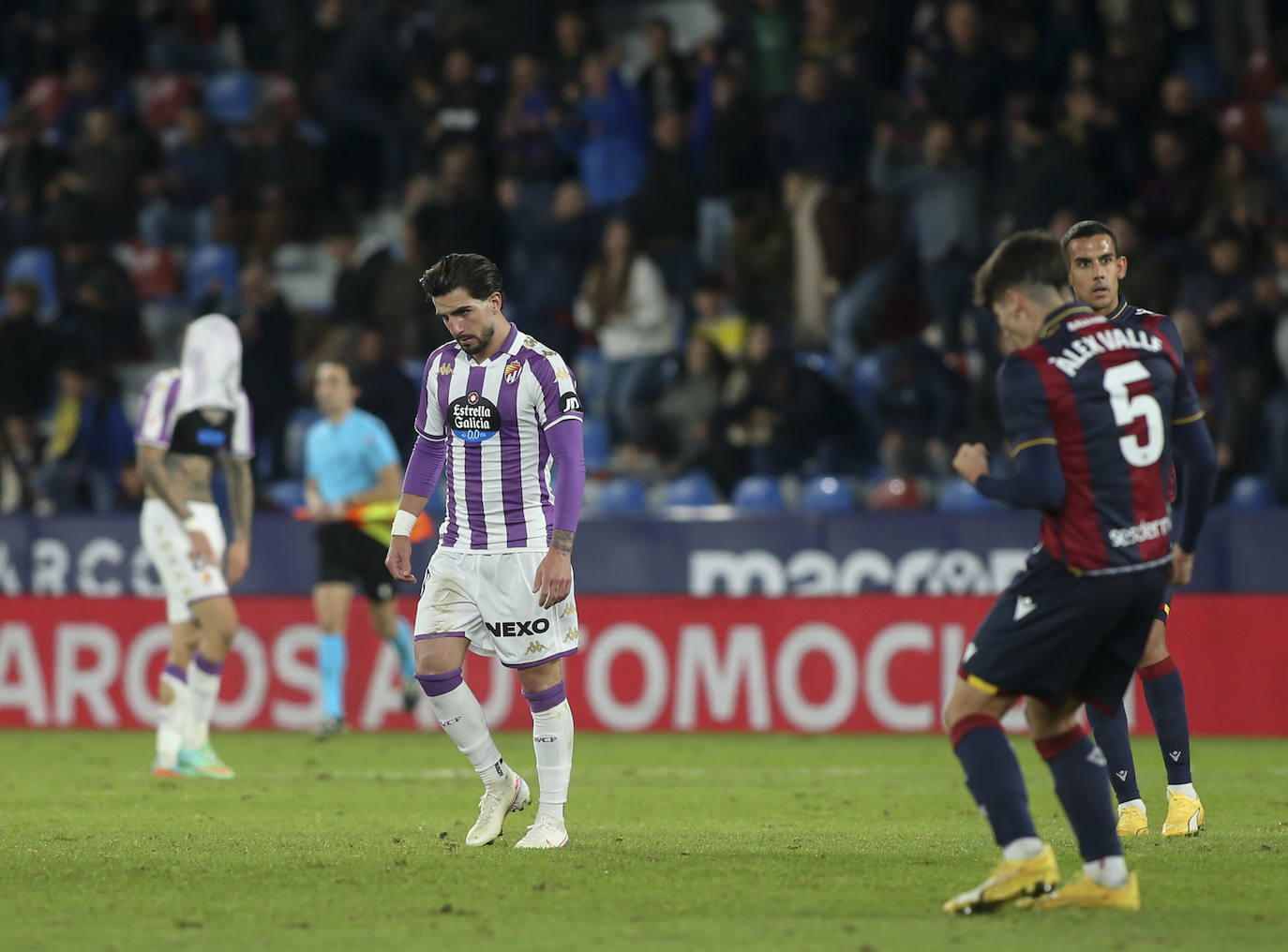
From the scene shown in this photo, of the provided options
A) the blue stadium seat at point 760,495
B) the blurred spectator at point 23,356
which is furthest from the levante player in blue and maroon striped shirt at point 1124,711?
the blurred spectator at point 23,356

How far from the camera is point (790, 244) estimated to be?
17.3 m

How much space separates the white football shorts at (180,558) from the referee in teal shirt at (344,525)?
2.46 meters

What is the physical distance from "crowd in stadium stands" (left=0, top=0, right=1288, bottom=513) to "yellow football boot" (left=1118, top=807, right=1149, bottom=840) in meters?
7.28

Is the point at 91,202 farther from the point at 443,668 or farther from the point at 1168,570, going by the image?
the point at 1168,570

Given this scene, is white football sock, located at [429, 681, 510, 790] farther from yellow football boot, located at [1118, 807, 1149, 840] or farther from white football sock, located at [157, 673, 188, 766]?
white football sock, located at [157, 673, 188, 766]

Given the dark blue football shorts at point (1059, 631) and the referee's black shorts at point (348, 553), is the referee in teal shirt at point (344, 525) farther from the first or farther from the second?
the dark blue football shorts at point (1059, 631)

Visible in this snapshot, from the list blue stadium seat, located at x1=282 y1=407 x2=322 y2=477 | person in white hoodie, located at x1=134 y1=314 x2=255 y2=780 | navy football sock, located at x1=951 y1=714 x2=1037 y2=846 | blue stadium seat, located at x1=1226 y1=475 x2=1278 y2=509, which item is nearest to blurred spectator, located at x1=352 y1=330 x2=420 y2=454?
blue stadium seat, located at x1=282 y1=407 x2=322 y2=477

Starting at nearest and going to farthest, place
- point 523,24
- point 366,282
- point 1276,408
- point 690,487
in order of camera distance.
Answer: point 1276,408, point 690,487, point 366,282, point 523,24

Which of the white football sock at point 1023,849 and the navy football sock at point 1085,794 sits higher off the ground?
the navy football sock at point 1085,794

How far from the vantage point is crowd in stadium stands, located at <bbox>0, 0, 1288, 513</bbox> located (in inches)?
632

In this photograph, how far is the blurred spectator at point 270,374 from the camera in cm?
1805

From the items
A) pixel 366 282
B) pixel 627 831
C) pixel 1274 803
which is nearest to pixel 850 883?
Result: pixel 627 831

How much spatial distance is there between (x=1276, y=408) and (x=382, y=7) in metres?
10.4

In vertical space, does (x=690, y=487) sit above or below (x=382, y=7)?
below
